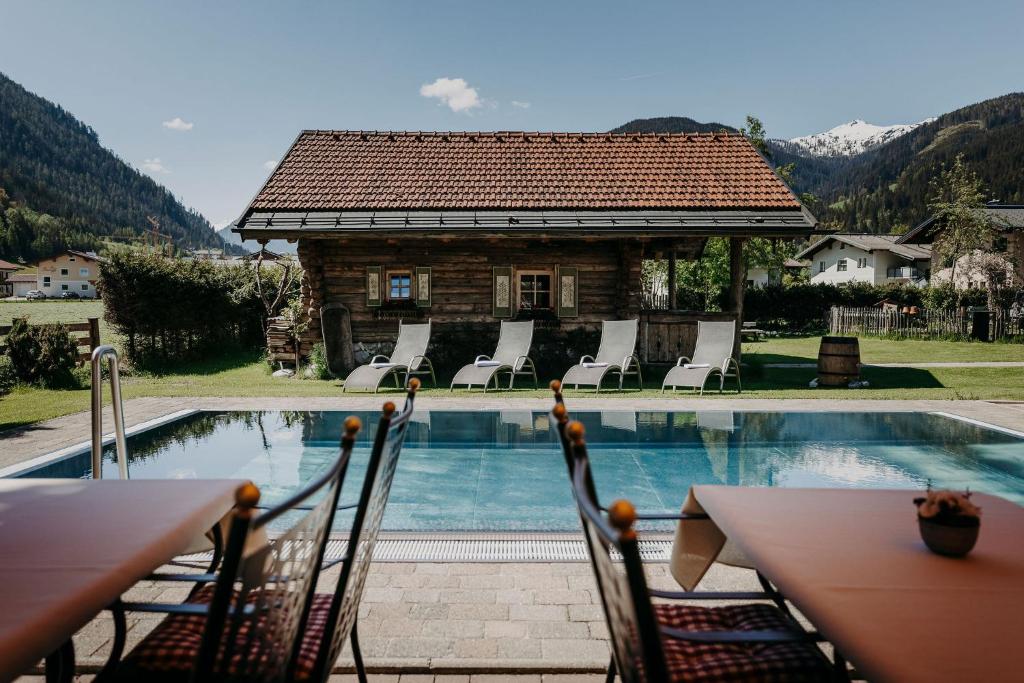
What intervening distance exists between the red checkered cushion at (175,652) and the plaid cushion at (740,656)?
0.93m

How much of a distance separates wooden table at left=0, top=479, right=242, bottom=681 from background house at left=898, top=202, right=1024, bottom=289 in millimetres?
28350

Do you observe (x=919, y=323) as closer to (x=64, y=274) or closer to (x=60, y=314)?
(x=60, y=314)

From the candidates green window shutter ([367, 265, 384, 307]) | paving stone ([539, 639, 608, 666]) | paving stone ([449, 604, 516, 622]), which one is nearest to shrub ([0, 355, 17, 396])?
green window shutter ([367, 265, 384, 307])

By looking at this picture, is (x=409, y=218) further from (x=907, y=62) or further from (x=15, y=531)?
(x=907, y=62)

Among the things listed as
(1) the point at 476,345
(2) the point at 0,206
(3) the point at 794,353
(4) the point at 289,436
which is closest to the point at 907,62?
(3) the point at 794,353

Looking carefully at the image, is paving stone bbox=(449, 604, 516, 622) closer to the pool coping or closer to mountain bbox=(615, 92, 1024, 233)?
the pool coping

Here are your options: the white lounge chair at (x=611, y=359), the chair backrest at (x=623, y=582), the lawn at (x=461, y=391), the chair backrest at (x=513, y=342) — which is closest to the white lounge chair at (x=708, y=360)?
the lawn at (x=461, y=391)

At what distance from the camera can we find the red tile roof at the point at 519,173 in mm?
13125

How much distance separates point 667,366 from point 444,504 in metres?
7.99

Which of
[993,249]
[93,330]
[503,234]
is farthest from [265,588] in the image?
[993,249]

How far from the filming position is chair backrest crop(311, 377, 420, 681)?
60.8 inches

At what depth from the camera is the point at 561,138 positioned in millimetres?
15516

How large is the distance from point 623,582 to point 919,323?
24195 millimetres

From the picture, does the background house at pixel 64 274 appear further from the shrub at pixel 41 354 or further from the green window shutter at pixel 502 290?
the green window shutter at pixel 502 290
